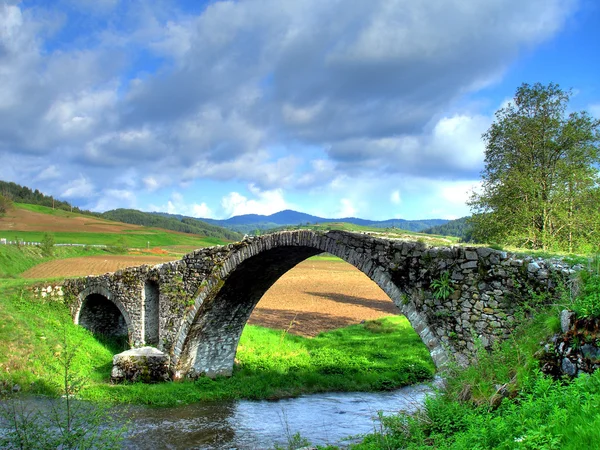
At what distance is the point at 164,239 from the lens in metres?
85.1

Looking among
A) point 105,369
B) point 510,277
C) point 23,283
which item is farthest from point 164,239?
point 510,277

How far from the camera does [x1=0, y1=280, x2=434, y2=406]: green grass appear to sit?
1396 centimetres

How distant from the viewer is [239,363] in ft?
56.4

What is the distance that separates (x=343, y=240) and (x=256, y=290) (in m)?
5.82

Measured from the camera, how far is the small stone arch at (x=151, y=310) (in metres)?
16.8

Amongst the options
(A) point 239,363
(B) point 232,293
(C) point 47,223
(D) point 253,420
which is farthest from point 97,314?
(C) point 47,223

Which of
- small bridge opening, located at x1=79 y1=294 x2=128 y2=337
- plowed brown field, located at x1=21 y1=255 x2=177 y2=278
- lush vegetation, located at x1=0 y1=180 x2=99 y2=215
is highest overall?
lush vegetation, located at x1=0 y1=180 x2=99 y2=215

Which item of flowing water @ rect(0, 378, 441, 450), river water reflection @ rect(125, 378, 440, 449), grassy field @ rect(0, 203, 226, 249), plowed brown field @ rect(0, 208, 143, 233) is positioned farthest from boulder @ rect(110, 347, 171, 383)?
plowed brown field @ rect(0, 208, 143, 233)

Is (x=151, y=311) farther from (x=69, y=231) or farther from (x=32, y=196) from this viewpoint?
(x=32, y=196)

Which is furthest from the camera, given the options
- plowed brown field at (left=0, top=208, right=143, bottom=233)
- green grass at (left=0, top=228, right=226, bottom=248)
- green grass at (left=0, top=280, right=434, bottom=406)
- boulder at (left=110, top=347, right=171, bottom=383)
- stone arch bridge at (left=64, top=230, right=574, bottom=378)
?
plowed brown field at (left=0, top=208, right=143, bottom=233)

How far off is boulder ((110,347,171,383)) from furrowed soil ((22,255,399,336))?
7.40 metres

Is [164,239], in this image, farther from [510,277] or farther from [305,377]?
[510,277]

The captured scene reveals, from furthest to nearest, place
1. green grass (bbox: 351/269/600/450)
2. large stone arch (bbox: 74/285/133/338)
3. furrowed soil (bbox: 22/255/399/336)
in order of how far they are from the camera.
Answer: furrowed soil (bbox: 22/255/399/336) < large stone arch (bbox: 74/285/133/338) < green grass (bbox: 351/269/600/450)

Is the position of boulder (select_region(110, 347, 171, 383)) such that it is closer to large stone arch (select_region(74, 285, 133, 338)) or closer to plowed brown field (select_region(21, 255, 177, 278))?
large stone arch (select_region(74, 285, 133, 338))
